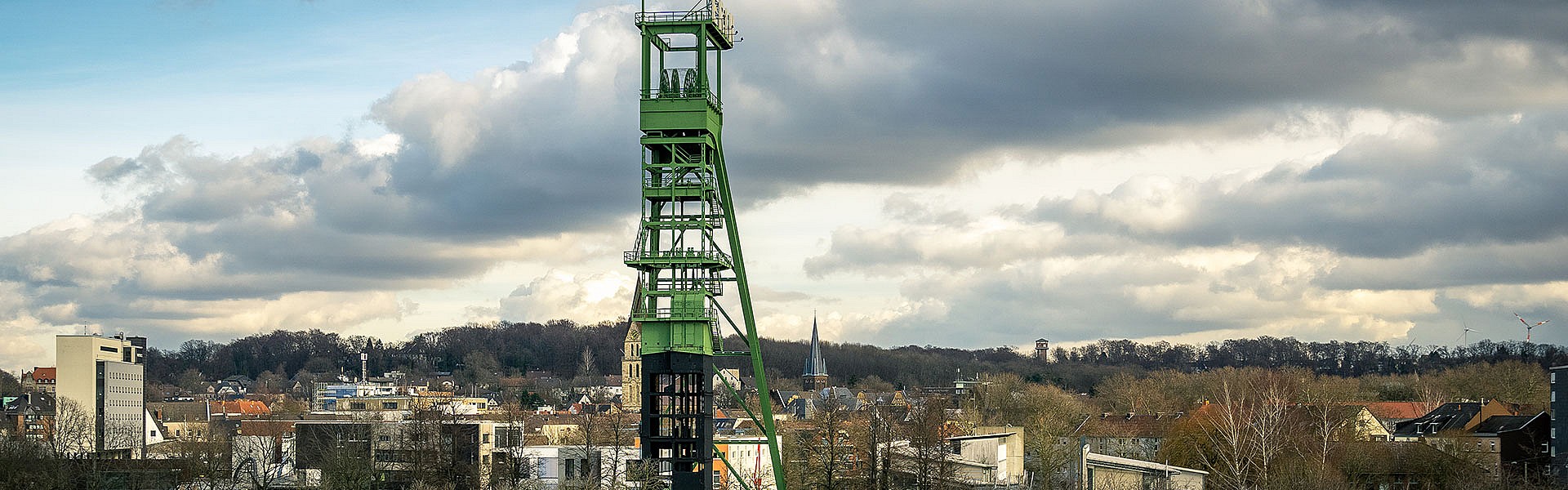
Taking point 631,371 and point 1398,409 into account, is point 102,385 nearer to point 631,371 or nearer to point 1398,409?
point 631,371

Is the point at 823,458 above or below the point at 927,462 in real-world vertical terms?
below

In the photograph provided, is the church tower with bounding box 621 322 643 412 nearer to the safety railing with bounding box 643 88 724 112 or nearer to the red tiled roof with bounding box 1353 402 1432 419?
the red tiled roof with bounding box 1353 402 1432 419

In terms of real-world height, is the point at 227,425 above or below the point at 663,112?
below

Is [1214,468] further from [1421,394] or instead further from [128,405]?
[128,405]

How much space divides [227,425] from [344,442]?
6061 centimetres

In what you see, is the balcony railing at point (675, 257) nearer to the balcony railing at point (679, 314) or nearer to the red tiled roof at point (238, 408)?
the balcony railing at point (679, 314)

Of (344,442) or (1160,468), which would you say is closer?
(1160,468)

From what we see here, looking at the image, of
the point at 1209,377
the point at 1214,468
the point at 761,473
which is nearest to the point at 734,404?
the point at 1209,377

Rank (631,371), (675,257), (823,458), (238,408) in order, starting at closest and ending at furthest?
(675,257) → (823,458) → (238,408) → (631,371)

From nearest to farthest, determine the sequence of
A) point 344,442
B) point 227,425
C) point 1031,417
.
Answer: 1. point 344,442
2. point 1031,417
3. point 227,425

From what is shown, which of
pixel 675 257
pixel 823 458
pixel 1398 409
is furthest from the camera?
pixel 1398 409

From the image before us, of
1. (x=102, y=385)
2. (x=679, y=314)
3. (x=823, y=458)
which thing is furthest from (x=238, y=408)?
(x=679, y=314)

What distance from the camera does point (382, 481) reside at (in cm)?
7138

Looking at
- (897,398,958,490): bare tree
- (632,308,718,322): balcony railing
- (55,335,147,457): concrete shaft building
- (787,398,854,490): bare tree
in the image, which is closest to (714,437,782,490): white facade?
(787,398,854,490): bare tree
